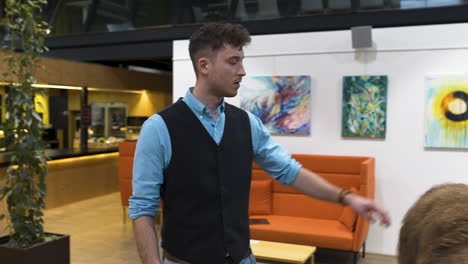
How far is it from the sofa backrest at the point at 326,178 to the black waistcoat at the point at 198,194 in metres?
3.51

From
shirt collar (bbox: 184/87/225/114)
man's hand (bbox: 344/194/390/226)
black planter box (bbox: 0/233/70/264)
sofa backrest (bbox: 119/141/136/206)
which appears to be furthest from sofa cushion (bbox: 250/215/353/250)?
shirt collar (bbox: 184/87/225/114)

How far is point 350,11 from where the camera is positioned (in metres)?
6.03

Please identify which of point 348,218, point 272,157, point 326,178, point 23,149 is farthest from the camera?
point 326,178

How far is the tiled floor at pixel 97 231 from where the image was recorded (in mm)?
5059

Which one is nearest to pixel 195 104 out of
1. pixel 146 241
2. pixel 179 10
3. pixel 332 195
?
pixel 146 241

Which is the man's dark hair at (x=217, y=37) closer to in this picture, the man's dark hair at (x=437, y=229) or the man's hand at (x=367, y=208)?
the man's hand at (x=367, y=208)

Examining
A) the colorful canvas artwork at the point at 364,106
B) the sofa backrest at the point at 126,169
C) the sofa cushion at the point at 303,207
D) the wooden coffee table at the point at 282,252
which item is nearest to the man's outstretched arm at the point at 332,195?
the wooden coffee table at the point at 282,252

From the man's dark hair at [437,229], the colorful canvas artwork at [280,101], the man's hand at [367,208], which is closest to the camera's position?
the man's dark hair at [437,229]

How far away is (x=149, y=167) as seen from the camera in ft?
5.32

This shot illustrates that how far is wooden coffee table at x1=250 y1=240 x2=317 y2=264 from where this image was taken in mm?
3852

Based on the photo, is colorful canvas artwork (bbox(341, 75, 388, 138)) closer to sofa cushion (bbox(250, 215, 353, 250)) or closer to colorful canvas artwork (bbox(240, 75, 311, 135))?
colorful canvas artwork (bbox(240, 75, 311, 135))

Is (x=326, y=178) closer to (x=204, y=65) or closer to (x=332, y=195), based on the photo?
(x=332, y=195)

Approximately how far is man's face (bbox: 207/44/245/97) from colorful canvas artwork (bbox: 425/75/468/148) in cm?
400

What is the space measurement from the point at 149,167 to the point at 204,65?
46 centimetres
